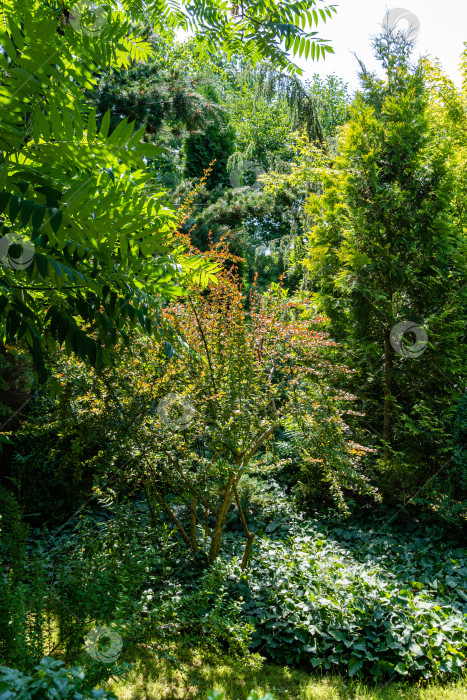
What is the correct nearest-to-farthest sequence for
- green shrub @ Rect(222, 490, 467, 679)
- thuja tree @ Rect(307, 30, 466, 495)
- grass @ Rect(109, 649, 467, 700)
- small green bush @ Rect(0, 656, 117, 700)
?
1. small green bush @ Rect(0, 656, 117, 700)
2. grass @ Rect(109, 649, 467, 700)
3. green shrub @ Rect(222, 490, 467, 679)
4. thuja tree @ Rect(307, 30, 466, 495)

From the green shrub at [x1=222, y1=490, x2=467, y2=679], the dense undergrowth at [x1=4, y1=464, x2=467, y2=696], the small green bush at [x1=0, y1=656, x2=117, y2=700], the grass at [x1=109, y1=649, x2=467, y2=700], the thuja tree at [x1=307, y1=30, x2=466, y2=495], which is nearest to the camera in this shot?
the small green bush at [x1=0, y1=656, x2=117, y2=700]

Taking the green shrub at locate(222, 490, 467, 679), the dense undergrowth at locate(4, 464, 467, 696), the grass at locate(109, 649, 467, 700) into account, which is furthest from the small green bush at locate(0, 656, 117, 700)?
the green shrub at locate(222, 490, 467, 679)

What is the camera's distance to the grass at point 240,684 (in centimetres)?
342

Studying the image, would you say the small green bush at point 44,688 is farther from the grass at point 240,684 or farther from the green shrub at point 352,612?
the green shrub at point 352,612

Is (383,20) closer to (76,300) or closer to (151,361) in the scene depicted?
(151,361)

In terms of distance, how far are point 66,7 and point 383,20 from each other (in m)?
7.83

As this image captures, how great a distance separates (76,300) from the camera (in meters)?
1.85

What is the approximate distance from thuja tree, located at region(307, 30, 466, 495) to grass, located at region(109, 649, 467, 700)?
3.50 metres

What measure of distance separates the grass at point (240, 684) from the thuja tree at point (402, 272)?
3503 mm

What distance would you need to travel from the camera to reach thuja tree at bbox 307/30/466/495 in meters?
7.21

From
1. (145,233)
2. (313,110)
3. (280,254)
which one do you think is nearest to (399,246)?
(313,110)

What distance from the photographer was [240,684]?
143 inches

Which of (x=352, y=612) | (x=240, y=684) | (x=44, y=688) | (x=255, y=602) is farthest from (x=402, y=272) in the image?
(x=44, y=688)

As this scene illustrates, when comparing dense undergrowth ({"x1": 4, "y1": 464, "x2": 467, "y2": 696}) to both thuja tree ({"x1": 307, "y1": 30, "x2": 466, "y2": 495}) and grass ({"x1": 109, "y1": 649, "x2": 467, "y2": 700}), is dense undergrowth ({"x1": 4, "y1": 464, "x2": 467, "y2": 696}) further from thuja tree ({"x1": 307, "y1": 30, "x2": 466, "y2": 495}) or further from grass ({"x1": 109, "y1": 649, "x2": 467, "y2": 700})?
thuja tree ({"x1": 307, "y1": 30, "x2": 466, "y2": 495})
